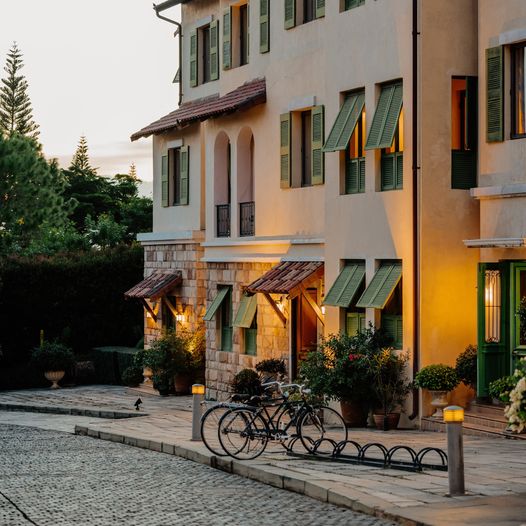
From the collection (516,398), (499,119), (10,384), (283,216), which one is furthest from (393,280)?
(10,384)

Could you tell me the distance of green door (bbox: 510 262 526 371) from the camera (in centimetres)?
2041

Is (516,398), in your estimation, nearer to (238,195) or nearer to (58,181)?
(238,195)

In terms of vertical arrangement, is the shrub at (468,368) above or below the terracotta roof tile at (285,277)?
below

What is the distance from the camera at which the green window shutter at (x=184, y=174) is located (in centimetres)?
3369

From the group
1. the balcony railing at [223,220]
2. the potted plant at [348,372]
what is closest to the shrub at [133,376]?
the balcony railing at [223,220]

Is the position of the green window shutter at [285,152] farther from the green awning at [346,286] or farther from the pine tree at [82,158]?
the pine tree at [82,158]

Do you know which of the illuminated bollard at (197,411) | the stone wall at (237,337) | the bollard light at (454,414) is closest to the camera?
the bollard light at (454,414)

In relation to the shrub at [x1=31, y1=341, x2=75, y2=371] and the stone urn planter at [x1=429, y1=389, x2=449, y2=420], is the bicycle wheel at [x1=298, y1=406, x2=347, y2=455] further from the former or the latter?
the shrub at [x1=31, y1=341, x2=75, y2=371]

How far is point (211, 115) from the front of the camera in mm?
29359

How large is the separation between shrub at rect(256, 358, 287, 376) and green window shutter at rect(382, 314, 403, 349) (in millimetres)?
4402

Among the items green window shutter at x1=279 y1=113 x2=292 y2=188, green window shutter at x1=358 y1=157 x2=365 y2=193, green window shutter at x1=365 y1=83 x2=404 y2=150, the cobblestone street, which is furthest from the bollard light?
green window shutter at x1=279 y1=113 x2=292 y2=188

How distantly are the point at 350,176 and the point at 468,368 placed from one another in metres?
4.61

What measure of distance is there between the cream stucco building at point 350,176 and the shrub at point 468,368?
0.38 m

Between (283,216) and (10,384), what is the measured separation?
48.7 feet
